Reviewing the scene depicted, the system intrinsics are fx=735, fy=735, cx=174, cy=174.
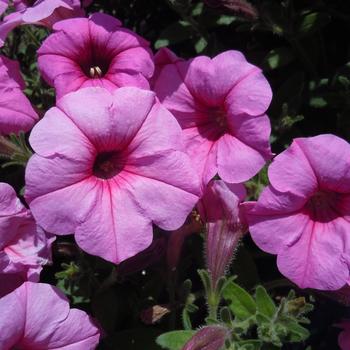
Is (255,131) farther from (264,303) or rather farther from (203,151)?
(264,303)

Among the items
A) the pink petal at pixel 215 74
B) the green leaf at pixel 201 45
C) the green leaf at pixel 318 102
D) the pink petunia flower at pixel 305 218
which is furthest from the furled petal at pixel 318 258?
the green leaf at pixel 201 45

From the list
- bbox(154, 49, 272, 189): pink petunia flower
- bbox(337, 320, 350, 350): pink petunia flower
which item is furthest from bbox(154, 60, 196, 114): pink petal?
bbox(337, 320, 350, 350): pink petunia flower

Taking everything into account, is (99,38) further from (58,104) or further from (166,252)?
(166,252)

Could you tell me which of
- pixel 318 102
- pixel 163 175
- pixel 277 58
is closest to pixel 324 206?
pixel 163 175

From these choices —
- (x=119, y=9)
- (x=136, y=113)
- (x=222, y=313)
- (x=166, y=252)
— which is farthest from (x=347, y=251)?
(x=119, y=9)

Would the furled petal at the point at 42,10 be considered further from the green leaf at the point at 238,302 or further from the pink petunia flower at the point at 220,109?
the green leaf at the point at 238,302
